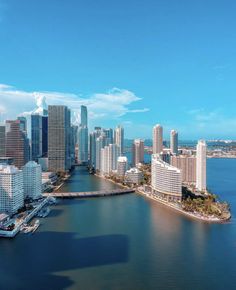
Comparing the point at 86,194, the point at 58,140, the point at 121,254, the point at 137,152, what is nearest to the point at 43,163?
Answer: the point at 58,140

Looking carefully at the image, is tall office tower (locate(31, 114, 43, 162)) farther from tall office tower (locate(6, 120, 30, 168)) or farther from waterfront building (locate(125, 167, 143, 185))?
waterfront building (locate(125, 167, 143, 185))

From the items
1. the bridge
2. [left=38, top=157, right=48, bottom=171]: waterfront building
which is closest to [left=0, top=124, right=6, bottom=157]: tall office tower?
[left=38, top=157, right=48, bottom=171]: waterfront building

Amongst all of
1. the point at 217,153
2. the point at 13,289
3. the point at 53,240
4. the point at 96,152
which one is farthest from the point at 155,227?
the point at 217,153

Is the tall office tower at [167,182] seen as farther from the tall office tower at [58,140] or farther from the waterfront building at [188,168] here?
the tall office tower at [58,140]

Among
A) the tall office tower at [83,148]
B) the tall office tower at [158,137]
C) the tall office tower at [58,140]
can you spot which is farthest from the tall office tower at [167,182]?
the tall office tower at [83,148]

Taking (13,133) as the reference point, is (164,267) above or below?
below

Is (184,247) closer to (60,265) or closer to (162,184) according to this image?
(60,265)

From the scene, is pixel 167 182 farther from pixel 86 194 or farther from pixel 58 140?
pixel 58 140
